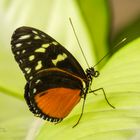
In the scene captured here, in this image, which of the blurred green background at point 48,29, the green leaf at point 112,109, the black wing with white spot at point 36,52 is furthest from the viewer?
the blurred green background at point 48,29

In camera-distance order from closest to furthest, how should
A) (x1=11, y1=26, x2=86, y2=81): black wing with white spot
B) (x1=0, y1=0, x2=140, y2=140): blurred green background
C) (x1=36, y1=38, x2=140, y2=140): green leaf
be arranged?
1. (x1=36, y1=38, x2=140, y2=140): green leaf
2. (x1=11, y1=26, x2=86, y2=81): black wing with white spot
3. (x1=0, y1=0, x2=140, y2=140): blurred green background

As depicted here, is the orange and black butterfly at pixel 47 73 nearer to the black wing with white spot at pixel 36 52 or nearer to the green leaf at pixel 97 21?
the black wing with white spot at pixel 36 52

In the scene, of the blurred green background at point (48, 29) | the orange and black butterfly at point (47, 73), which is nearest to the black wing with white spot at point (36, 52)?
the orange and black butterfly at point (47, 73)

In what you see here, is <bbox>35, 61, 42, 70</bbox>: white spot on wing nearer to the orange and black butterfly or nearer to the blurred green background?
the orange and black butterfly

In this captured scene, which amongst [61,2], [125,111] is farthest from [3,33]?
[125,111]

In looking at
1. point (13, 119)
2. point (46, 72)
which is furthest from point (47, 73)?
point (13, 119)

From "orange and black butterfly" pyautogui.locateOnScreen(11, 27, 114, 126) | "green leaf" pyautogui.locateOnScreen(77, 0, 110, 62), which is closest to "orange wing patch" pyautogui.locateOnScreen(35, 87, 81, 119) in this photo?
"orange and black butterfly" pyautogui.locateOnScreen(11, 27, 114, 126)

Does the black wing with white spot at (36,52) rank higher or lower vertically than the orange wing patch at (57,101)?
higher

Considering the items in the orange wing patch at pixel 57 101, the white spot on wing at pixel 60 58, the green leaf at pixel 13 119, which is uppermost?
the white spot on wing at pixel 60 58
